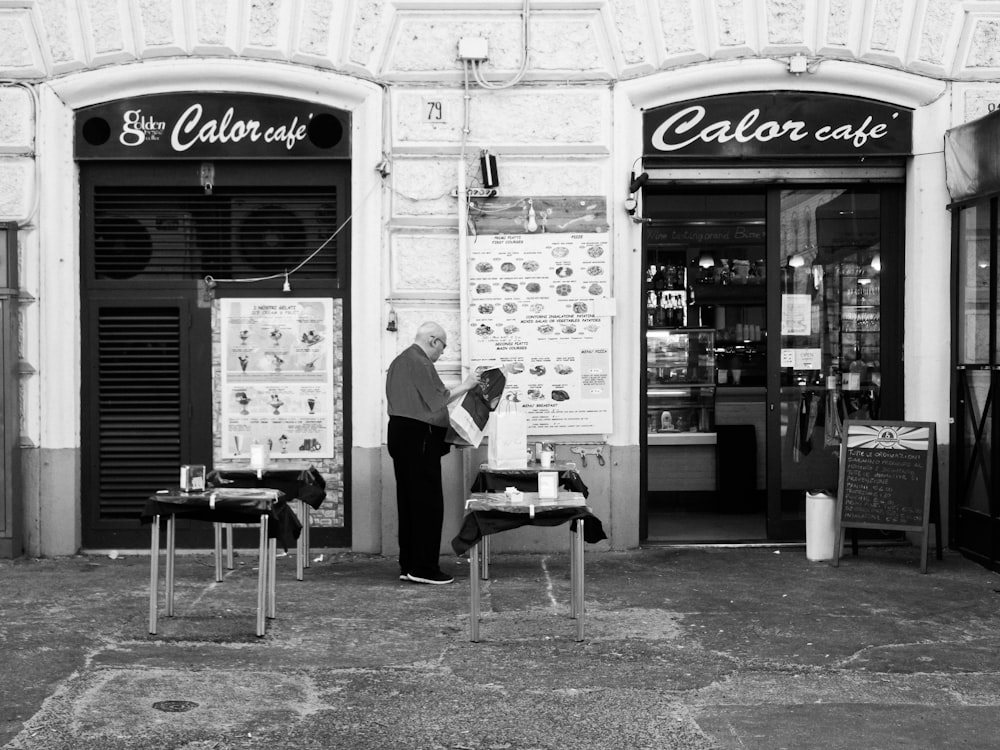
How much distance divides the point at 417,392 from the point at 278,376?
172 cm

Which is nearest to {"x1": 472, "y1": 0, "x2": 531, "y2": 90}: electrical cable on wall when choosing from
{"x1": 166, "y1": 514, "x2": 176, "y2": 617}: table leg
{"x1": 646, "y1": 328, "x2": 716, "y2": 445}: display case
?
{"x1": 646, "y1": 328, "x2": 716, "y2": 445}: display case

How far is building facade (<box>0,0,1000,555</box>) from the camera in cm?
959

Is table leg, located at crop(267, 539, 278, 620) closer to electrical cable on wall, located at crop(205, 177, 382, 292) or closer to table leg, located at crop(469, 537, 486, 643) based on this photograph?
table leg, located at crop(469, 537, 486, 643)

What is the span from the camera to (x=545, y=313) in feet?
31.7

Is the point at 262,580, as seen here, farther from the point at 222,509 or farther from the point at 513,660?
the point at 513,660

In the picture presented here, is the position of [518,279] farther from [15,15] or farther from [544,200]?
[15,15]

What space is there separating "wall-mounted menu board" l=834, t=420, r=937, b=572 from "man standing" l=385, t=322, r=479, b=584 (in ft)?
9.37

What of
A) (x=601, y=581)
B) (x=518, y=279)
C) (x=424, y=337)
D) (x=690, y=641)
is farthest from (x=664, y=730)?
(x=518, y=279)

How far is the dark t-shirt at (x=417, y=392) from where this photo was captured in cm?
859

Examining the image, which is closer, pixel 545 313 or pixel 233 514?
pixel 233 514

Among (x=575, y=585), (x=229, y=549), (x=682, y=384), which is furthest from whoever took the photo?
(x=682, y=384)

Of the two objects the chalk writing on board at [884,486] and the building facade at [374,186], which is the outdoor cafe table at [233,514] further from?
the chalk writing on board at [884,486]

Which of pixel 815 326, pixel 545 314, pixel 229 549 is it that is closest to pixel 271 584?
pixel 229 549

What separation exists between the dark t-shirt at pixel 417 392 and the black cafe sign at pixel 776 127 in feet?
8.51
